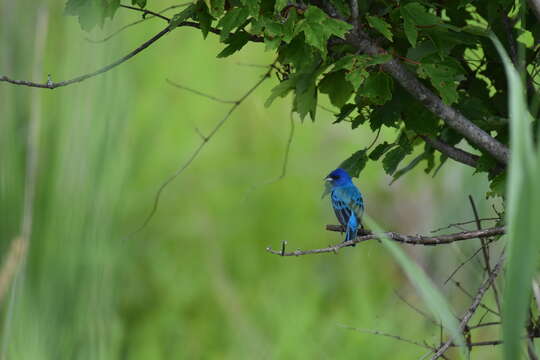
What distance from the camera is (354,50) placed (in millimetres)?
1789

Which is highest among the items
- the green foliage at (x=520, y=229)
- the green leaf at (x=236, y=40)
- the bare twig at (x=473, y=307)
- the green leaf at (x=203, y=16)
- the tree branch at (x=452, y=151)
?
the green leaf at (x=203, y=16)

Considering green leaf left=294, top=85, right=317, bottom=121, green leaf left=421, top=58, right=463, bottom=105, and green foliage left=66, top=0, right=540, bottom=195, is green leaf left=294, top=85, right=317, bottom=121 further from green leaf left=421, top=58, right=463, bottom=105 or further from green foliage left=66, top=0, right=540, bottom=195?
green leaf left=421, top=58, right=463, bottom=105

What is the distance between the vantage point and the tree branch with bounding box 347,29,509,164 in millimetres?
1733

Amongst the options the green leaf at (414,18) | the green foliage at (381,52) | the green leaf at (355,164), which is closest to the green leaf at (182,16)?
the green foliage at (381,52)

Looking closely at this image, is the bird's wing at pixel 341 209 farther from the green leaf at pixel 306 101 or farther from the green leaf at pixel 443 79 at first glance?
the green leaf at pixel 443 79

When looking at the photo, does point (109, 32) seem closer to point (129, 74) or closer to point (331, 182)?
point (129, 74)

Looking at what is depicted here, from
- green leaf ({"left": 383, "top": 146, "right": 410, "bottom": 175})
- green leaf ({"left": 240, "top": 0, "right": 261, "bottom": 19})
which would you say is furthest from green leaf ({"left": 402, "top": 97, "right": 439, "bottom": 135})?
green leaf ({"left": 240, "top": 0, "right": 261, "bottom": 19})

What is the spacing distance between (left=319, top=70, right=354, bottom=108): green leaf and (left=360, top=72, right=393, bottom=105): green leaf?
0.20 m

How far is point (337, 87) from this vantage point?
1930mm

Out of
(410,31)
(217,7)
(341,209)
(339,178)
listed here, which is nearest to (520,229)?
(410,31)

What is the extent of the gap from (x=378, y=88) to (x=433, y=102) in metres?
0.15

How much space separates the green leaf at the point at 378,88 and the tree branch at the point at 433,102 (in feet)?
0.13

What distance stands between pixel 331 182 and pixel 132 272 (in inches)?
89.6

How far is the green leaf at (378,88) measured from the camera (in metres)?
1.72
